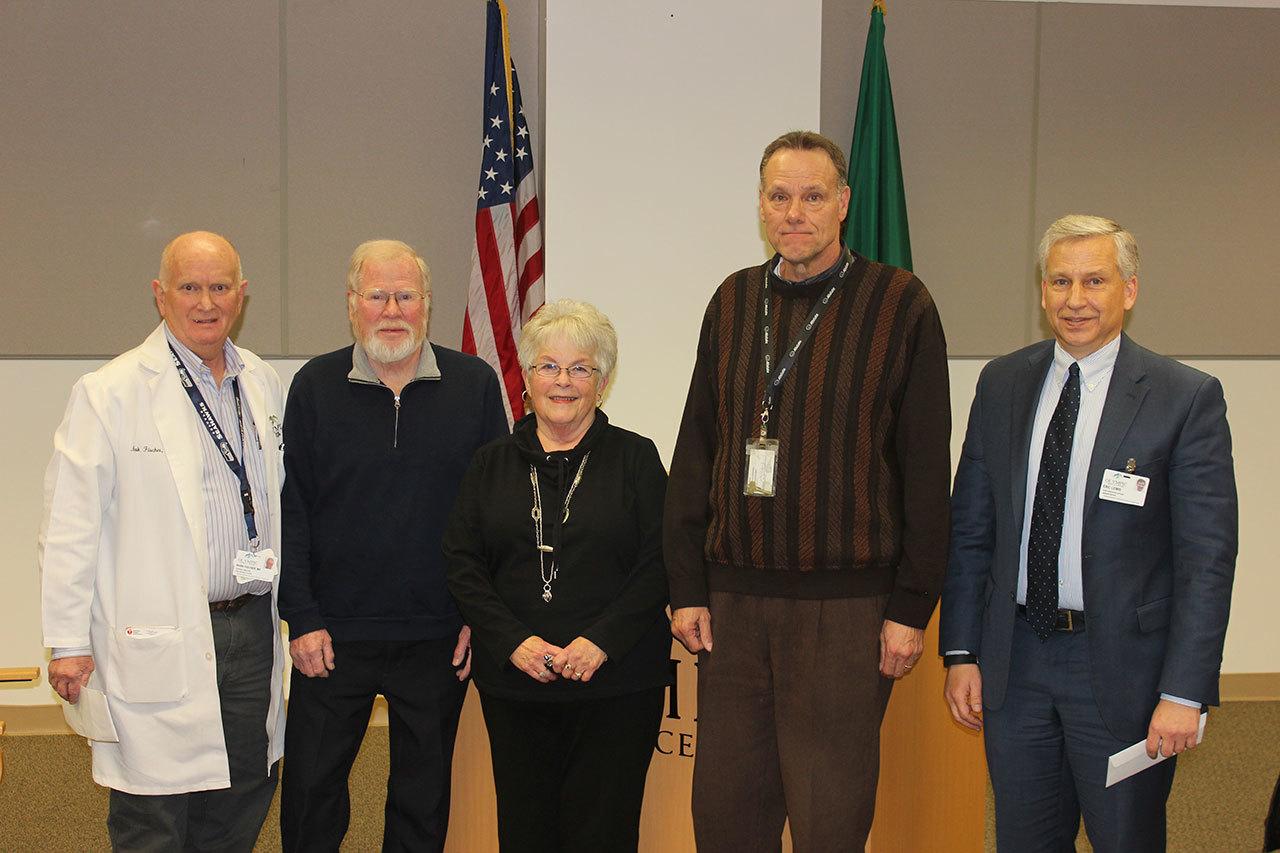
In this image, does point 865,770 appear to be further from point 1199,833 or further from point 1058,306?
point 1199,833

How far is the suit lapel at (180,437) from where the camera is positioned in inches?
95.7

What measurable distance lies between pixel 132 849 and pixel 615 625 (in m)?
1.28

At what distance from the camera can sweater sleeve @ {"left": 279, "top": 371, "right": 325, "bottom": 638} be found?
2.56 meters

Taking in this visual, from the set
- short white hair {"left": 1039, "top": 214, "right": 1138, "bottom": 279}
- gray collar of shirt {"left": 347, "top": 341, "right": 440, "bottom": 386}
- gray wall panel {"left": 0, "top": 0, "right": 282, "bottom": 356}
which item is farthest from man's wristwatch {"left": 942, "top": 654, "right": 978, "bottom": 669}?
gray wall panel {"left": 0, "top": 0, "right": 282, "bottom": 356}

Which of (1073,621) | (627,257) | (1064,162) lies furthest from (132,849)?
(1064,162)

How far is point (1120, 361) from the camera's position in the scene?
7.08ft

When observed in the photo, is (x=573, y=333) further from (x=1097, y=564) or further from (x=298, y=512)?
(x=1097, y=564)

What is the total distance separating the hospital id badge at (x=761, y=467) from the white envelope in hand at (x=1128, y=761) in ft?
2.76

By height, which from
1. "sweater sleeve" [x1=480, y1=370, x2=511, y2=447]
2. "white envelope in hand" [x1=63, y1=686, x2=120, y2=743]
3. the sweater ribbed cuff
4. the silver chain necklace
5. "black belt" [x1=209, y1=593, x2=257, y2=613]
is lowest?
"white envelope in hand" [x1=63, y1=686, x2=120, y2=743]

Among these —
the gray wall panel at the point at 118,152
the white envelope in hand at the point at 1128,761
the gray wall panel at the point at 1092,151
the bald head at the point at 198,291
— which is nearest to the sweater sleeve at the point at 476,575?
the bald head at the point at 198,291

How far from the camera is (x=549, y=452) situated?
8.04ft

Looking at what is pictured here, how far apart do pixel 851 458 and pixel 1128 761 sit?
0.79 metres

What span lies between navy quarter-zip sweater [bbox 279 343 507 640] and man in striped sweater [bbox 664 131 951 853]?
62 cm

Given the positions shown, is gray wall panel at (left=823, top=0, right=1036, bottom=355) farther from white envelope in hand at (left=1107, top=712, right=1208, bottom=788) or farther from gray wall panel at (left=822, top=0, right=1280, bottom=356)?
white envelope in hand at (left=1107, top=712, right=1208, bottom=788)
